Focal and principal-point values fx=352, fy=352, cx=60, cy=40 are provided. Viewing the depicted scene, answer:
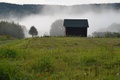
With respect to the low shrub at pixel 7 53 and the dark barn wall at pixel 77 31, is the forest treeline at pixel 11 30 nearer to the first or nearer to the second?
the dark barn wall at pixel 77 31

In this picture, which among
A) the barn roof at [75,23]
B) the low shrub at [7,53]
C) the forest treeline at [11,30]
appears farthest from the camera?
the forest treeline at [11,30]

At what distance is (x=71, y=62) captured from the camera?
16.7 m

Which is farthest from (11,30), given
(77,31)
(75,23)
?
(77,31)

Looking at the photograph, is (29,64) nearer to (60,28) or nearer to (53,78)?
(53,78)

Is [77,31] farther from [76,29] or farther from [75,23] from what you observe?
[75,23]

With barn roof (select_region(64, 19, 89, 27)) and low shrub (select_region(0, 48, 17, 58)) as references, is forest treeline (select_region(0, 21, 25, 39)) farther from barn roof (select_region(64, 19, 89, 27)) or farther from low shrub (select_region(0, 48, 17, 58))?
low shrub (select_region(0, 48, 17, 58))

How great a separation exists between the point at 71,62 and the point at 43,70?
284cm

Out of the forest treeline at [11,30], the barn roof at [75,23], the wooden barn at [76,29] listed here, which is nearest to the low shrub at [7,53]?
the wooden barn at [76,29]

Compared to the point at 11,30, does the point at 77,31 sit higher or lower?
lower

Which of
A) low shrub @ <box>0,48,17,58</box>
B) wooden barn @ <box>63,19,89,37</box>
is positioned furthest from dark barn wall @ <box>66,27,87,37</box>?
low shrub @ <box>0,48,17,58</box>

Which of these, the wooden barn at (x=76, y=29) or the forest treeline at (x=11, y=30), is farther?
the forest treeline at (x=11, y=30)

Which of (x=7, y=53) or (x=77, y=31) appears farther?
(x=77, y=31)

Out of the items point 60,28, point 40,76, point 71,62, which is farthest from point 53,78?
point 60,28

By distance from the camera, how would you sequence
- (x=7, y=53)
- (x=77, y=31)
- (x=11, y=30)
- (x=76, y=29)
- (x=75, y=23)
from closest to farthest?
(x=7, y=53)
(x=76, y=29)
(x=77, y=31)
(x=75, y=23)
(x=11, y=30)
